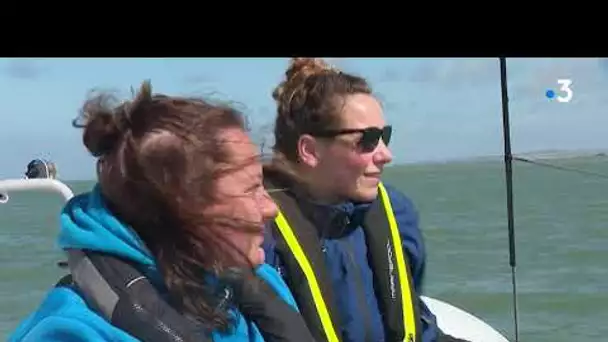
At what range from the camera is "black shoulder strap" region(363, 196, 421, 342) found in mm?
2543

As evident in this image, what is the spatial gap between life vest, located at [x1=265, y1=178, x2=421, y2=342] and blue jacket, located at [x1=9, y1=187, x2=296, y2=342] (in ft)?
3.06

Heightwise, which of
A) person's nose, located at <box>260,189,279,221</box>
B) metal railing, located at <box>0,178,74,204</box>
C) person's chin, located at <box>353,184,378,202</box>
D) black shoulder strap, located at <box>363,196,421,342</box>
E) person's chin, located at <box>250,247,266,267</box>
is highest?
person's nose, located at <box>260,189,279,221</box>

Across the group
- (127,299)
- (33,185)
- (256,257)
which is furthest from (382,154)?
(127,299)

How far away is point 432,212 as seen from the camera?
619 inches

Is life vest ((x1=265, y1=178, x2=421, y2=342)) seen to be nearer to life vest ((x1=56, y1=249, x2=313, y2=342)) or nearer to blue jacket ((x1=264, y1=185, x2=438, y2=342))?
blue jacket ((x1=264, y1=185, x2=438, y2=342))

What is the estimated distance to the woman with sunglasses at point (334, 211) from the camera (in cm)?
243

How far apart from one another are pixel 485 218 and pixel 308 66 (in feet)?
40.3

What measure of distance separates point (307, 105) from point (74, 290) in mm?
1122

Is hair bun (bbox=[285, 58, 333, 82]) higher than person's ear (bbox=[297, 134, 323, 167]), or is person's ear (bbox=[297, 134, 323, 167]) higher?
hair bun (bbox=[285, 58, 333, 82])

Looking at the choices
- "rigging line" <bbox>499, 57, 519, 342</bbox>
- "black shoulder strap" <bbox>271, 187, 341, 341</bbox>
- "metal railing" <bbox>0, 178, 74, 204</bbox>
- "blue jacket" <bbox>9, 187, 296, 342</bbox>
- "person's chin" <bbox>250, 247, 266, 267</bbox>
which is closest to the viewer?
"blue jacket" <bbox>9, 187, 296, 342</bbox>

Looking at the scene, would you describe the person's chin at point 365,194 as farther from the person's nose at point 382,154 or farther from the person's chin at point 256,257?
the person's chin at point 256,257

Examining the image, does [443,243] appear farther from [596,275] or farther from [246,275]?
[246,275]

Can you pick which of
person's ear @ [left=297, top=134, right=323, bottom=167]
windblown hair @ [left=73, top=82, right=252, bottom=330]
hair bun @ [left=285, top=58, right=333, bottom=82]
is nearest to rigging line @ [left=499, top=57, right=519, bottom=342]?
hair bun @ [left=285, top=58, right=333, bottom=82]
